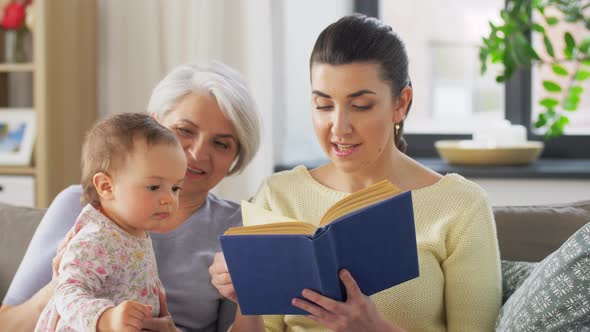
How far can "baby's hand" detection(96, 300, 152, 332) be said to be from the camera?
1518mm

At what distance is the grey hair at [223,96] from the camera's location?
220 cm

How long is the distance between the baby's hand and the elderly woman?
1.88 feet

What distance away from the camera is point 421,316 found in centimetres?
196

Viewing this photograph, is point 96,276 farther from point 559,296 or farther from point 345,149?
point 559,296

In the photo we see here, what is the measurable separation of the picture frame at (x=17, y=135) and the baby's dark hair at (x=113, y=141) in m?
2.24

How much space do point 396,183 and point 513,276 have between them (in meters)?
0.34

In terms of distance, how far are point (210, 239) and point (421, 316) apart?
56 cm

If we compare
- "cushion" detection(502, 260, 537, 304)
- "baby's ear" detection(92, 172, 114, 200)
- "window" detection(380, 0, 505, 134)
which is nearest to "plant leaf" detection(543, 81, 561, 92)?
"window" detection(380, 0, 505, 134)

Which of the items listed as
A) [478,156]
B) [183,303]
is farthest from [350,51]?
[478,156]

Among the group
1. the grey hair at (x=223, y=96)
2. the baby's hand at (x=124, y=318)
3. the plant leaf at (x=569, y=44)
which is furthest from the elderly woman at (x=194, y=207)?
the plant leaf at (x=569, y=44)

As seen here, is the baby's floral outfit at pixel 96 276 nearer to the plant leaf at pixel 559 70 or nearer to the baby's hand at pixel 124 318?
the baby's hand at pixel 124 318

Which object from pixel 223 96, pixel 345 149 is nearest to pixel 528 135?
pixel 223 96

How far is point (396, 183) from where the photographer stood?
2.04m

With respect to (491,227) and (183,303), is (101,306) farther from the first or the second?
(491,227)
